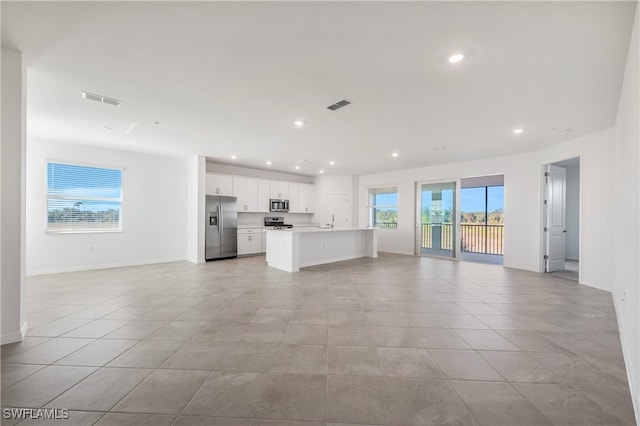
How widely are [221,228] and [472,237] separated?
8.08 meters

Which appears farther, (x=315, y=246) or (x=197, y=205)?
(x=197, y=205)

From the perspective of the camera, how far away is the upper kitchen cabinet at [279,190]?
8.22 m

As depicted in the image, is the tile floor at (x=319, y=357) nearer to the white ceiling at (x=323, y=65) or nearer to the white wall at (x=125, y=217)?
the white wall at (x=125, y=217)

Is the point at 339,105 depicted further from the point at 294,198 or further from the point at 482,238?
the point at 482,238

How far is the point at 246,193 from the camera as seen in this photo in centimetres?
764

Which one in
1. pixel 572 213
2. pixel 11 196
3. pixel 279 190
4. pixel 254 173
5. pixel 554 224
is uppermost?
pixel 254 173

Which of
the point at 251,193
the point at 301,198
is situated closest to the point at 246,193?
the point at 251,193

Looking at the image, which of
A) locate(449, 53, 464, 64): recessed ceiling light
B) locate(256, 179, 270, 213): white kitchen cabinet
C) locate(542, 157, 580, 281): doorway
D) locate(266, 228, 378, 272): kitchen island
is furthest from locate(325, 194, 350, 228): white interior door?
locate(449, 53, 464, 64): recessed ceiling light

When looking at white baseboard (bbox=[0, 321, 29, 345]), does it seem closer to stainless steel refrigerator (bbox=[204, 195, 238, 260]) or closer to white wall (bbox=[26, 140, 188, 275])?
white wall (bbox=[26, 140, 188, 275])

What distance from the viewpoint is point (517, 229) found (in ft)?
19.2

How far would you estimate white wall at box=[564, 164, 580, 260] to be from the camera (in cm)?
689

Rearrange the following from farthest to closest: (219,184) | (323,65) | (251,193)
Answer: (251,193) → (219,184) → (323,65)

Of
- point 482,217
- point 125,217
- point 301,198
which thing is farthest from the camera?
point 301,198

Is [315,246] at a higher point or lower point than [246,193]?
lower
